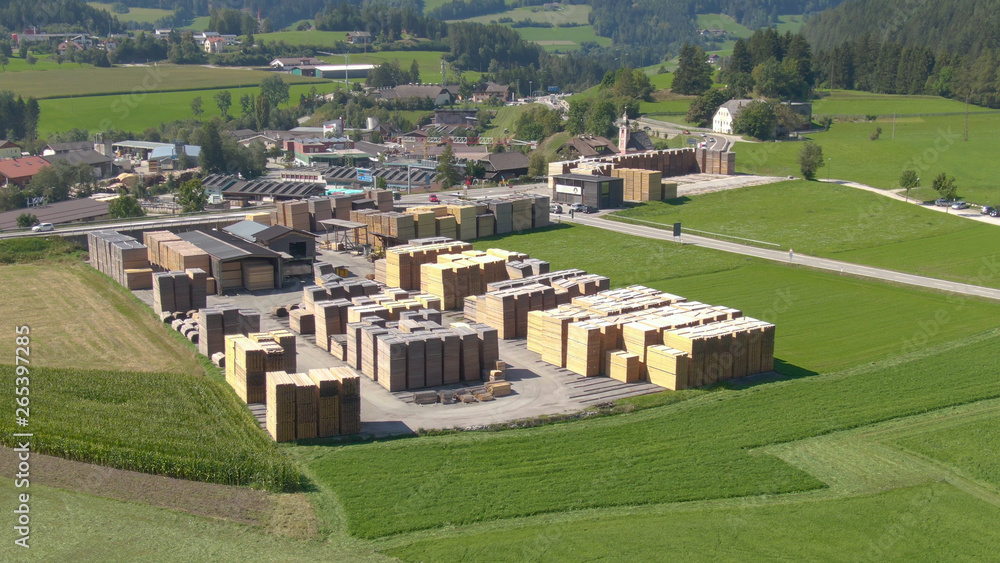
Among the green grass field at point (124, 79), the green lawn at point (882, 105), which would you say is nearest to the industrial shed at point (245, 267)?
the green lawn at point (882, 105)

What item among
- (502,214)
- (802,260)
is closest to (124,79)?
(502,214)

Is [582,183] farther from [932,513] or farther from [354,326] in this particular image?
[932,513]

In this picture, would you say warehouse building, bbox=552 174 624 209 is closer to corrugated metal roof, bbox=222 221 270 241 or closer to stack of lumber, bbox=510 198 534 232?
stack of lumber, bbox=510 198 534 232

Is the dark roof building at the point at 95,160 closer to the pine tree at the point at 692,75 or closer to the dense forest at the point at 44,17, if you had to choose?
the pine tree at the point at 692,75

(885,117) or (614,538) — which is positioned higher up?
(885,117)

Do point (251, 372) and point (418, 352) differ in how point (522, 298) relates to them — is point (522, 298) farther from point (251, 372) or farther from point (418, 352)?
point (251, 372)

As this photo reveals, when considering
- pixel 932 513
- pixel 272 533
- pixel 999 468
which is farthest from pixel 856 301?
pixel 272 533
